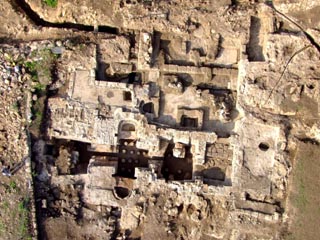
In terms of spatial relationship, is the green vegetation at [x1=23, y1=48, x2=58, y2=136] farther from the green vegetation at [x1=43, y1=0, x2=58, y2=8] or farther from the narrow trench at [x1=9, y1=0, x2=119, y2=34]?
the green vegetation at [x1=43, y1=0, x2=58, y2=8]

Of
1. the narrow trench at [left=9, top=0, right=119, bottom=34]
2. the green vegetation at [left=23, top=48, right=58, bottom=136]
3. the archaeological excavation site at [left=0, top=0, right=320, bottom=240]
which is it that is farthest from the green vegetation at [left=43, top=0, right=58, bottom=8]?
the green vegetation at [left=23, top=48, right=58, bottom=136]

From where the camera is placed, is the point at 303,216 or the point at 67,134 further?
the point at 67,134

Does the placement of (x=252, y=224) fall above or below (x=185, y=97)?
below

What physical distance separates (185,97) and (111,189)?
261 centimetres

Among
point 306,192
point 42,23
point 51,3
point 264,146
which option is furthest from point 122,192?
point 51,3

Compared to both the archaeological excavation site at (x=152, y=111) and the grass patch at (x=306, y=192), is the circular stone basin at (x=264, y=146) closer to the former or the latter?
the archaeological excavation site at (x=152, y=111)

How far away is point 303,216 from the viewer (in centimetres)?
954

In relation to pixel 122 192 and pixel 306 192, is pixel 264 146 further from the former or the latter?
pixel 122 192

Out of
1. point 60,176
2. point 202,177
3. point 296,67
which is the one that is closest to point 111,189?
point 60,176

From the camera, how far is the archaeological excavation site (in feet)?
32.0

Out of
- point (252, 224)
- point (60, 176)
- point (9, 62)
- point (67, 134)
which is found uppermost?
point (9, 62)

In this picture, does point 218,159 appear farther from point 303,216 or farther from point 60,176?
point 60,176

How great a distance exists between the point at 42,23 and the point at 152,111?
10.6 feet

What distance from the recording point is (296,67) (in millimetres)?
9711
